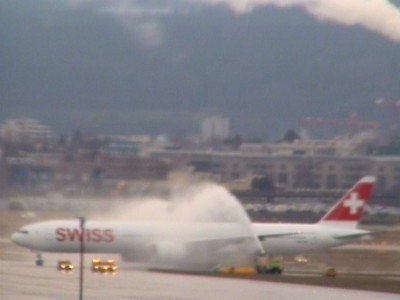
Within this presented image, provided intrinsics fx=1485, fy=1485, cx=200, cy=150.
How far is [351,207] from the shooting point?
56.2 metres

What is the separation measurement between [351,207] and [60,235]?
12158mm

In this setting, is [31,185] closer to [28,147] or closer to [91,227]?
[28,147]

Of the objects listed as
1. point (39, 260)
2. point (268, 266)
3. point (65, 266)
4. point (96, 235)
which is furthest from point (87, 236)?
point (268, 266)

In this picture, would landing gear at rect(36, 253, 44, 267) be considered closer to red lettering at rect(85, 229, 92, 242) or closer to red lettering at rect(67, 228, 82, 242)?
red lettering at rect(67, 228, 82, 242)

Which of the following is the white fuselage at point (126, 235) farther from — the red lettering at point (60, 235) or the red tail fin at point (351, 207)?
the red tail fin at point (351, 207)

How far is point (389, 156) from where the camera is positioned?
8562 centimetres

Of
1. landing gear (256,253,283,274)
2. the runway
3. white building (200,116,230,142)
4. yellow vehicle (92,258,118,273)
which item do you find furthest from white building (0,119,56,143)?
the runway

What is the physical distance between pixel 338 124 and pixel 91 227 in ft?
190

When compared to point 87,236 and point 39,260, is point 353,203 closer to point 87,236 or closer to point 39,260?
point 87,236

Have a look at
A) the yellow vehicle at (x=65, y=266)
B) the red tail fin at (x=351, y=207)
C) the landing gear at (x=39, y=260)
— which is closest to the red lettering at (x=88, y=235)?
the landing gear at (x=39, y=260)

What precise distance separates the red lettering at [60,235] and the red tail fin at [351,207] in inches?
420

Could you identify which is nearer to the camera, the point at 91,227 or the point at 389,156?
the point at 91,227

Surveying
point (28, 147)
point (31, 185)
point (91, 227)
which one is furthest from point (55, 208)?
point (28, 147)

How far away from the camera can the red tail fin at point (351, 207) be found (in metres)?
55.7
